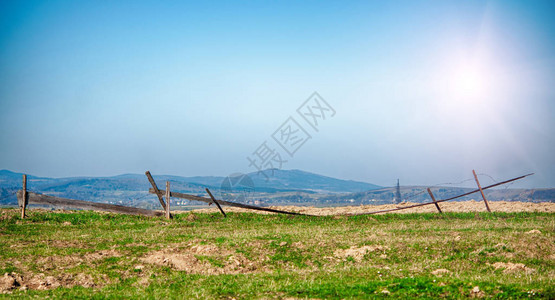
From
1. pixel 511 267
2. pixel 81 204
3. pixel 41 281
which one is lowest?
pixel 511 267

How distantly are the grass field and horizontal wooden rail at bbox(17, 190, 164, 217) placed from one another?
1033 mm

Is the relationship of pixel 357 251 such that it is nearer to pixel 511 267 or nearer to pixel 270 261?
pixel 270 261

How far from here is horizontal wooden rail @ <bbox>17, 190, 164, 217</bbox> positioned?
1001 inches

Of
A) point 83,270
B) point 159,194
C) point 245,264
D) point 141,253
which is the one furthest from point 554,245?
point 159,194

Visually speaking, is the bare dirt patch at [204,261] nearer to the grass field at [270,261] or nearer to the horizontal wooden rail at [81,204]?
the grass field at [270,261]

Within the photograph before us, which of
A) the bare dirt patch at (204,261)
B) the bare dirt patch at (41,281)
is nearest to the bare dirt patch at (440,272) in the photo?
the bare dirt patch at (204,261)

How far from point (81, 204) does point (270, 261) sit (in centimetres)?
1454

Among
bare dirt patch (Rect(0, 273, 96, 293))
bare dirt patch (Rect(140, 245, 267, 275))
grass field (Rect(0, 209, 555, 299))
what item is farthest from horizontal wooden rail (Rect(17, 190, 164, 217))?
bare dirt patch (Rect(0, 273, 96, 293))

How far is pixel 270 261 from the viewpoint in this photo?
16750 mm

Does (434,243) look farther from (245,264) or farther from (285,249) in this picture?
(245,264)

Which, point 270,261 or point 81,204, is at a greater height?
point 81,204

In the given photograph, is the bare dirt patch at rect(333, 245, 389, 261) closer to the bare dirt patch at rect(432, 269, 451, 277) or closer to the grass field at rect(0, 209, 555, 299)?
the grass field at rect(0, 209, 555, 299)

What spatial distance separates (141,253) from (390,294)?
31.1 ft

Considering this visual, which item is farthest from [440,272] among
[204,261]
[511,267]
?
[204,261]
